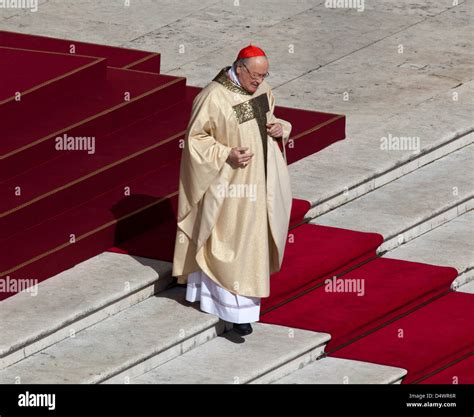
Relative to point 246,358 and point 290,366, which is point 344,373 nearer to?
point 290,366

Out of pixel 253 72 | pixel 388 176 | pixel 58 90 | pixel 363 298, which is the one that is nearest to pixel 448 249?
pixel 388 176

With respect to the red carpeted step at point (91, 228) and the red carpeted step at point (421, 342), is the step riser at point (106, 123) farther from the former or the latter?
the red carpeted step at point (421, 342)

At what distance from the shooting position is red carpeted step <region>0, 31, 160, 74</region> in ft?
56.2

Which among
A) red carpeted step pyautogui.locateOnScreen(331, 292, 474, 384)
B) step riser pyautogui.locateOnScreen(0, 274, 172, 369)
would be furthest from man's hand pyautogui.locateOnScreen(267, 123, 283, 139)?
red carpeted step pyautogui.locateOnScreen(331, 292, 474, 384)

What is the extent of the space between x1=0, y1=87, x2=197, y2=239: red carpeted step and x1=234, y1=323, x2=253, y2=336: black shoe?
1.69 meters

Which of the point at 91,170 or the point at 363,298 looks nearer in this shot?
the point at 363,298

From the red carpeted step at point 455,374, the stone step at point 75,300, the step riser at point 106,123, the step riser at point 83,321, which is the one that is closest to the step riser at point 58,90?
the step riser at point 106,123

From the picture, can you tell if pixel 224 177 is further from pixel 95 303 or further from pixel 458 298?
pixel 458 298

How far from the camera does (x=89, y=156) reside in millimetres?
14742

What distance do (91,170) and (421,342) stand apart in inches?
109

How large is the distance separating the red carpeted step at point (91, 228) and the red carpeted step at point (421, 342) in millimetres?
1821

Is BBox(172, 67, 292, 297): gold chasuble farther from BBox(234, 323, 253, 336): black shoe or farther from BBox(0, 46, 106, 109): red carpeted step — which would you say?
BBox(0, 46, 106, 109): red carpeted step

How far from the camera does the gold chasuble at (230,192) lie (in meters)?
12.9

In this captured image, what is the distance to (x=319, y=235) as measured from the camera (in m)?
14.7
